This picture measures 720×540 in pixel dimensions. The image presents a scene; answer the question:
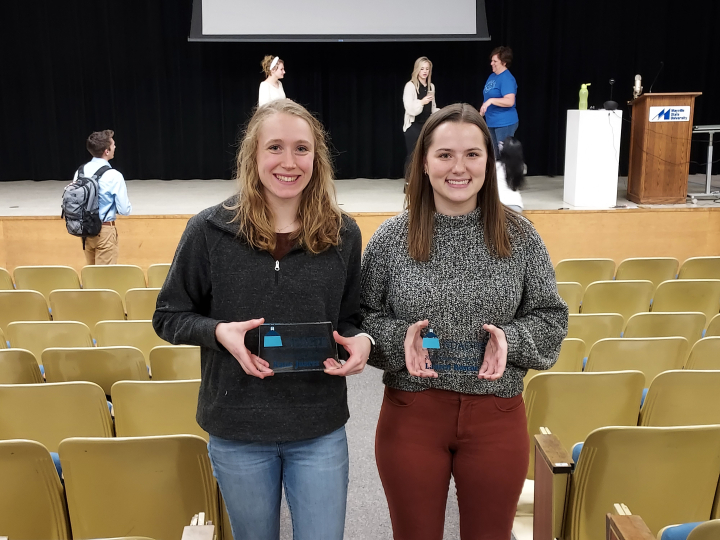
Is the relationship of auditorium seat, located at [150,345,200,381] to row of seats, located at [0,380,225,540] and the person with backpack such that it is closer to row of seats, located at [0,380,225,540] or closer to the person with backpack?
row of seats, located at [0,380,225,540]

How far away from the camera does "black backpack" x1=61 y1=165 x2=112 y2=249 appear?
494 centimetres

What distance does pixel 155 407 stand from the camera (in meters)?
2.35

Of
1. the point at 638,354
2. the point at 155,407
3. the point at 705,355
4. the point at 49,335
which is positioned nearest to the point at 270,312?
the point at 155,407

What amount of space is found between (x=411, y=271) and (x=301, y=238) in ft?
0.92

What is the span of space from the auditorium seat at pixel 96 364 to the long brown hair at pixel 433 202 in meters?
1.52

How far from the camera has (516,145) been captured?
343 centimetres

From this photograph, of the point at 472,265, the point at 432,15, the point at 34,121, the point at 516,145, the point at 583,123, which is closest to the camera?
the point at 472,265

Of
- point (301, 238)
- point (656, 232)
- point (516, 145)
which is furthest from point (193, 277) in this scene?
point (656, 232)

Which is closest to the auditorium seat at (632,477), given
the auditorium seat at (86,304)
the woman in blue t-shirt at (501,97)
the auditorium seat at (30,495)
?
the auditorium seat at (30,495)

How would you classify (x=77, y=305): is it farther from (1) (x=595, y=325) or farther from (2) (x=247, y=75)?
(2) (x=247, y=75)

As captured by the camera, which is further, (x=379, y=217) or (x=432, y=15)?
(x=432, y=15)

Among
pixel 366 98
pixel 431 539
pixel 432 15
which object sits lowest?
pixel 431 539

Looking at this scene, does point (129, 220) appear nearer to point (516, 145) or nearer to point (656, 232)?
point (516, 145)

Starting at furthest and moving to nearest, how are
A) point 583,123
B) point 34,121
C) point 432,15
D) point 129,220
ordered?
point 34,121, point 432,15, point 583,123, point 129,220
